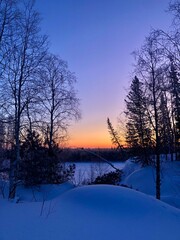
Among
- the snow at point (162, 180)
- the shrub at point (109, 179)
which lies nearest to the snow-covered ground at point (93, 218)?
the snow at point (162, 180)

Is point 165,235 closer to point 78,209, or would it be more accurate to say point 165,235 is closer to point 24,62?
point 78,209

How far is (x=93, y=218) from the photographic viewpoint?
5820mm

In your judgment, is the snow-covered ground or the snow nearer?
the snow-covered ground

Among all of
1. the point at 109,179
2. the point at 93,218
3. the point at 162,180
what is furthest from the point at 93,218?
the point at 109,179

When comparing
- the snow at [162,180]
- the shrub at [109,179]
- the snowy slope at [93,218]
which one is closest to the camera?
the snowy slope at [93,218]

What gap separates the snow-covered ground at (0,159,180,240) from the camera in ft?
16.4

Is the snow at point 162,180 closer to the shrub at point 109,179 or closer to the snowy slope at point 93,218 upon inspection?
the shrub at point 109,179

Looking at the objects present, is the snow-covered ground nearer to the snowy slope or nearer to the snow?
the snowy slope

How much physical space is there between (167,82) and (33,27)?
713 cm

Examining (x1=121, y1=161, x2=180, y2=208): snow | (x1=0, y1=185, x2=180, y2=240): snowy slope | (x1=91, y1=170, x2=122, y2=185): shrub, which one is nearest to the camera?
(x1=0, y1=185, x2=180, y2=240): snowy slope

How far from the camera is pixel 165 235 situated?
520 cm

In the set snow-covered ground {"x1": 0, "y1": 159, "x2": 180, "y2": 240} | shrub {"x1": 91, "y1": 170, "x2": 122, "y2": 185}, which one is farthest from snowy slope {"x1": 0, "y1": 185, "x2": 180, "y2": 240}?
shrub {"x1": 91, "y1": 170, "x2": 122, "y2": 185}

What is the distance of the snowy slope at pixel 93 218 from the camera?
5.01m

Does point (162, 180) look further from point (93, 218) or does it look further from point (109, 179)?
point (93, 218)
